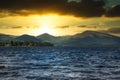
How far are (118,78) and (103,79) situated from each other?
86.2 inches

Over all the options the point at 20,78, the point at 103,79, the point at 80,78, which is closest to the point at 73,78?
the point at 80,78

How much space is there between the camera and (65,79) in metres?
45.8

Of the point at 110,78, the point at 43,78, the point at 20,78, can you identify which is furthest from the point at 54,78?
the point at 110,78

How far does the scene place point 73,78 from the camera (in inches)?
1849

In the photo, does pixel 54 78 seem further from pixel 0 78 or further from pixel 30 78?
pixel 0 78

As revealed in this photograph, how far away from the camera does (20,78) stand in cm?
4688

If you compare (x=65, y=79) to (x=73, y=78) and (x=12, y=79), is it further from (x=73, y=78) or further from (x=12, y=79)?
(x=12, y=79)

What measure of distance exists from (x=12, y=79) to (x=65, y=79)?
6.90m

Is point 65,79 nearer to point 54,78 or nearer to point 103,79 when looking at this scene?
point 54,78

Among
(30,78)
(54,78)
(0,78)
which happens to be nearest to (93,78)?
(54,78)

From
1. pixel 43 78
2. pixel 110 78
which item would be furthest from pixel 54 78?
pixel 110 78

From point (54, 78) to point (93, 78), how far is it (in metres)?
5.27

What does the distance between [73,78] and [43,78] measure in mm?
4027

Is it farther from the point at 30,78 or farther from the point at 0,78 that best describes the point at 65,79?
the point at 0,78
